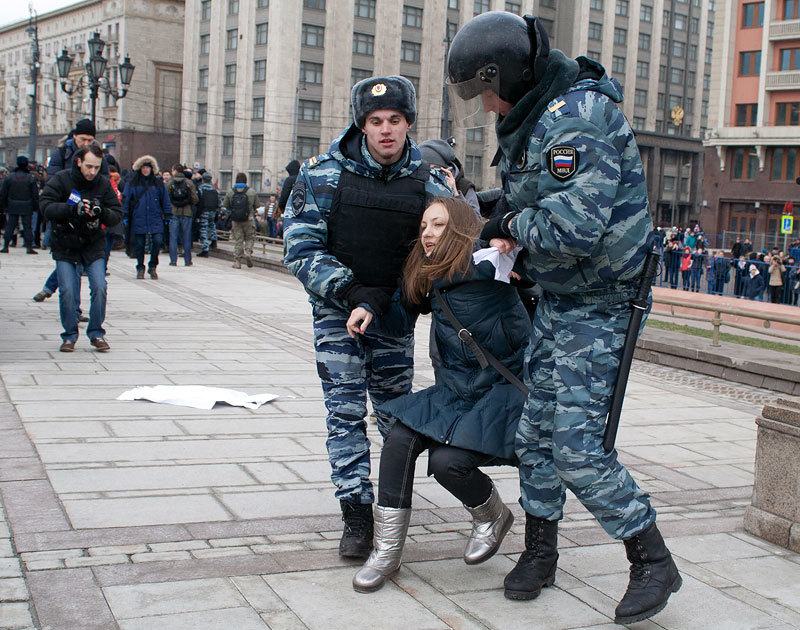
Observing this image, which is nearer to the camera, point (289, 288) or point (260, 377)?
point (260, 377)

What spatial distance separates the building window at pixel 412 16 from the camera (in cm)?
6619

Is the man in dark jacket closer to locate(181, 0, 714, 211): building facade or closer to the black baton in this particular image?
the black baton

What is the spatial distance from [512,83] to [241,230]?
684 inches

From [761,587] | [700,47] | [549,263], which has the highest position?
[700,47]

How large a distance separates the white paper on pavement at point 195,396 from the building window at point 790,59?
5368 centimetres

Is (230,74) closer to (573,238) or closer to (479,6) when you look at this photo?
(479,6)

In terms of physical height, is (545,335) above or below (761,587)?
above

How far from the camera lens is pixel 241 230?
20.5m

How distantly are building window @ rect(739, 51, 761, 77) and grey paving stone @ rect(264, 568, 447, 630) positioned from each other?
187 ft

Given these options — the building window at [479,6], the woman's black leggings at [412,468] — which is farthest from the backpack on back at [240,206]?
the building window at [479,6]

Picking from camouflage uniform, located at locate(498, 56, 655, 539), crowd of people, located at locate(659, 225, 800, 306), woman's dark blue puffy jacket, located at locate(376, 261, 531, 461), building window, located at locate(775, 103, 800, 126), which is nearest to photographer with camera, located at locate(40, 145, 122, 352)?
woman's dark blue puffy jacket, located at locate(376, 261, 531, 461)

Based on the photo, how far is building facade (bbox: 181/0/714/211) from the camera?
63406 mm

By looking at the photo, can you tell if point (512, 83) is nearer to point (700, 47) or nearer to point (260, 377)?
point (260, 377)

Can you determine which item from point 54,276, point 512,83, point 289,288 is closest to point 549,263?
point 512,83
